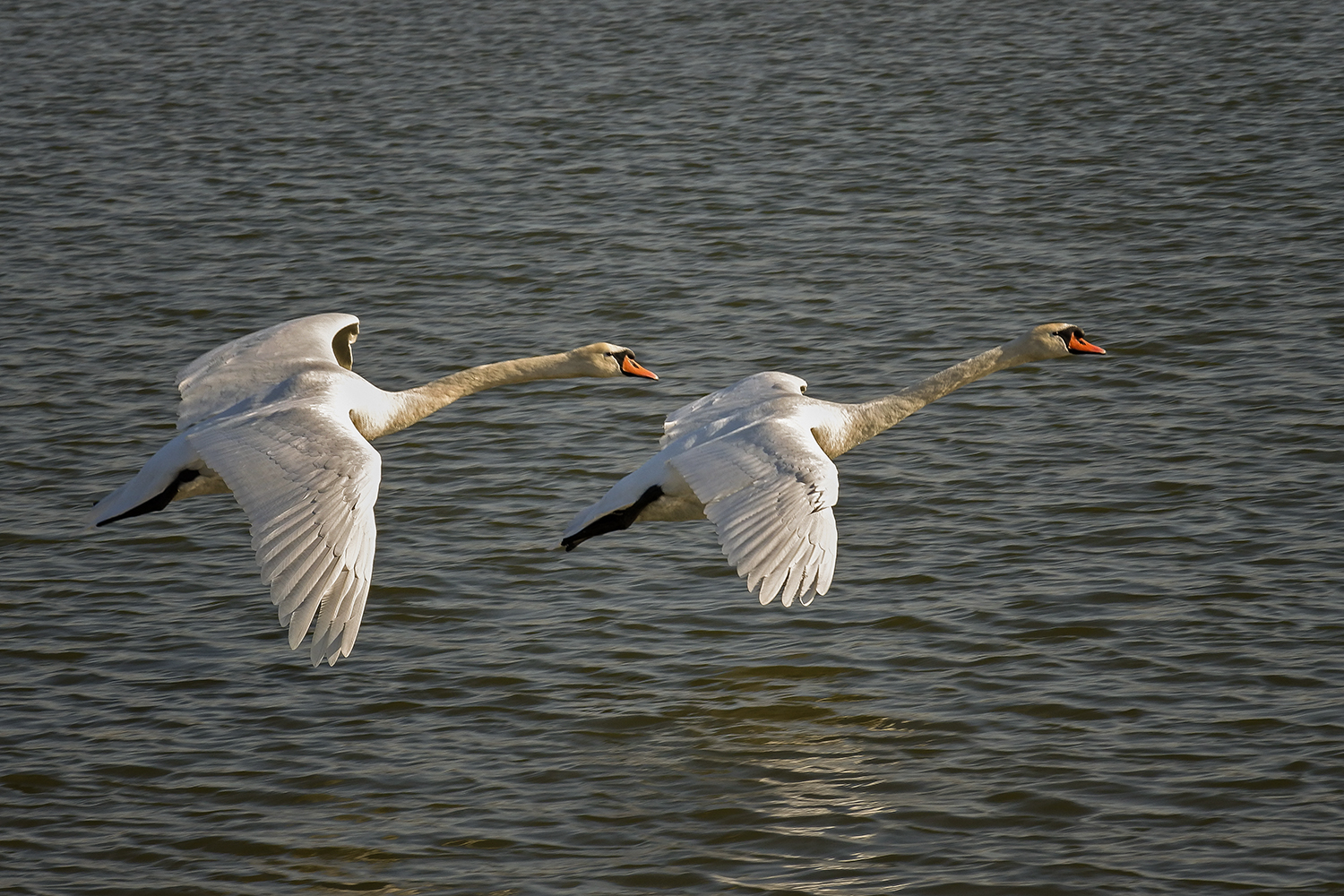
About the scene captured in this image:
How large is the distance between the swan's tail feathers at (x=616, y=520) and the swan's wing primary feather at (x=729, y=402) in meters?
0.53

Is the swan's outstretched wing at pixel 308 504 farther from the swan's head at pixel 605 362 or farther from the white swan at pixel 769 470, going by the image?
the swan's head at pixel 605 362

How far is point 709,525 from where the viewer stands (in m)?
10.8

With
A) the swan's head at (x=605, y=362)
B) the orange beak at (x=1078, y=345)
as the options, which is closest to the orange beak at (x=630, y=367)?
the swan's head at (x=605, y=362)

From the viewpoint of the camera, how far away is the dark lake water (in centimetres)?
752

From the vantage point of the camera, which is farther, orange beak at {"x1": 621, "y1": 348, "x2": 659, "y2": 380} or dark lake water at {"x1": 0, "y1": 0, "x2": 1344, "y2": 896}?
orange beak at {"x1": 621, "y1": 348, "x2": 659, "y2": 380}

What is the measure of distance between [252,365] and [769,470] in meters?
3.23

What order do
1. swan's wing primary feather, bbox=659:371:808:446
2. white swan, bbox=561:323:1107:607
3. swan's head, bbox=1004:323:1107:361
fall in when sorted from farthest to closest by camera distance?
swan's head, bbox=1004:323:1107:361 < swan's wing primary feather, bbox=659:371:808:446 < white swan, bbox=561:323:1107:607

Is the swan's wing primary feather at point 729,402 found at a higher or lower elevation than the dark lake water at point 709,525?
higher

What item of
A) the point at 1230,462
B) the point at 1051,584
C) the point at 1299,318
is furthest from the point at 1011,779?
the point at 1299,318

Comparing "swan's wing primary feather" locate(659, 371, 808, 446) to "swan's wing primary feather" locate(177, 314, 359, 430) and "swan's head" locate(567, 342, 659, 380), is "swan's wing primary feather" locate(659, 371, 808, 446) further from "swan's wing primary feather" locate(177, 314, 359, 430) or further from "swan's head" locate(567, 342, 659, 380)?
"swan's wing primary feather" locate(177, 314, 359, 430)

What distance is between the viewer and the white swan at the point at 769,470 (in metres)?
7.30

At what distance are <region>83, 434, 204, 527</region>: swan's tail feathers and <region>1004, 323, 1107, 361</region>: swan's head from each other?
460cm

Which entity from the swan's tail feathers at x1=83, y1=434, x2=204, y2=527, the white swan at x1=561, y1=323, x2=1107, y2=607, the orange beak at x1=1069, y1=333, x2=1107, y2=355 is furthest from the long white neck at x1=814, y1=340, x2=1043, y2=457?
the swan's tail feathers at x1=83, y1=434, x2=204, y2=527

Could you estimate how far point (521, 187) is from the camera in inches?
746
